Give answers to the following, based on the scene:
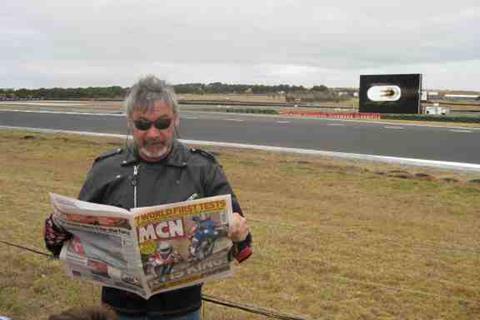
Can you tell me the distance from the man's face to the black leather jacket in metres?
0.03

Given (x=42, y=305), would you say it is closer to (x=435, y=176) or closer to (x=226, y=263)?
(x=226, y=263)

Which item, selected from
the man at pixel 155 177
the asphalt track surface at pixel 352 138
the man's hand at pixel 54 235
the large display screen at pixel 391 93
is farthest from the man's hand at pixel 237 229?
the large display screen at pixel 391 93

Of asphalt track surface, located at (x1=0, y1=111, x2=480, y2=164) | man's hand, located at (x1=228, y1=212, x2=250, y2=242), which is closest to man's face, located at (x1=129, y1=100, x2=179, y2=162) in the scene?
man's hand, located at (x1=228, y1=212, x2=250, y2=242)

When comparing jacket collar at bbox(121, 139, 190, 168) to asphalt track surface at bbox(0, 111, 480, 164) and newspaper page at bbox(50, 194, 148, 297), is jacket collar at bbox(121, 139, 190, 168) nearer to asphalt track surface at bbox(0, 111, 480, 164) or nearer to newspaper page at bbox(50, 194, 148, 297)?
newspaper page at bbox(50, 194, 148, 297)

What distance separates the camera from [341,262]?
6.39m

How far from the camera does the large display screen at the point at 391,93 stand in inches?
1582

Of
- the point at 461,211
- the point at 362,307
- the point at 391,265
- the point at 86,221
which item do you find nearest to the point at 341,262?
the point at 391,265

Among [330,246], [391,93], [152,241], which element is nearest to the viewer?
[152,241]

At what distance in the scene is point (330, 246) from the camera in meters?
7.04

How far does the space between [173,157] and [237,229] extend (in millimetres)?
401

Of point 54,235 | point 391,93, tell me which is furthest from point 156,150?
point 391,93

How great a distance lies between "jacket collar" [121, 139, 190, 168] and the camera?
2637 mm

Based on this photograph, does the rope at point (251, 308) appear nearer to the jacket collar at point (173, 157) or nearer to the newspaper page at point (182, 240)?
the newspaper page at point (182, 240)

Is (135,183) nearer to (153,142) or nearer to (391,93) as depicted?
(153,142)
